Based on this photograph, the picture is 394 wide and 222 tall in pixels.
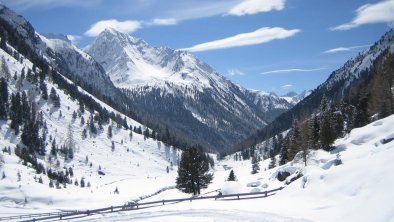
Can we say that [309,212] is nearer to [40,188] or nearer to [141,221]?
[141,221]

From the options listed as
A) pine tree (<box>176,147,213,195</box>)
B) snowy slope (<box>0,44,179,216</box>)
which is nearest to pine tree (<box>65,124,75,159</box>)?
snowy slope (<box>0,44,179,216</box>)

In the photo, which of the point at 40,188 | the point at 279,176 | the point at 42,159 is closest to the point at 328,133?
the point at 279,176

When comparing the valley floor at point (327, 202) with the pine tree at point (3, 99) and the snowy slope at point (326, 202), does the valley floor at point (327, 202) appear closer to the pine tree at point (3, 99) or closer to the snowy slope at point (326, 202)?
the snowy slope at point (326, 202)

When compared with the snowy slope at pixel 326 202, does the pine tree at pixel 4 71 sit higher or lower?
higher

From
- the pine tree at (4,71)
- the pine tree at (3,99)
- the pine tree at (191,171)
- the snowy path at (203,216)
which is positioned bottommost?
the snowy path at (203,216)

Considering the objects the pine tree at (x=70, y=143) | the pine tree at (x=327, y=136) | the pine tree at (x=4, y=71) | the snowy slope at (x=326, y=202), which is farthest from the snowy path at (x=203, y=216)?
the pine tree at (x=4, y=71)

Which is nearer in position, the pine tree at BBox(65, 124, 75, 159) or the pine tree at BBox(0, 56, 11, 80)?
the pine tree at BBox(65, 124, 75, 159)

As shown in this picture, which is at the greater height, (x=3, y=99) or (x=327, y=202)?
(x=3, y=99)

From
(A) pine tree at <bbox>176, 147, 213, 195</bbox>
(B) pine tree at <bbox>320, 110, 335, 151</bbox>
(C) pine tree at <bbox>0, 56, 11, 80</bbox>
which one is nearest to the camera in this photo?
(B) pine tree at <bbox>320, 110, 335, 151</bbox>

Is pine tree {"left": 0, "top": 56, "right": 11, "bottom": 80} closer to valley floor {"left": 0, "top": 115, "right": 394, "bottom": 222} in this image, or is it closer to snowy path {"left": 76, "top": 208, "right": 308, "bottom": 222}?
valley floor {"left": 0, "top": 115, "right": 394, "bottom": 222}

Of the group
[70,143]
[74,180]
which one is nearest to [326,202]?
[74,180]

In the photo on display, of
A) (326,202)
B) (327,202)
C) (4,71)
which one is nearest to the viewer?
(327,202)

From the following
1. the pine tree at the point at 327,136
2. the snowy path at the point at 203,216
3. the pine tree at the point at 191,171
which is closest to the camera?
the snowy path at the point at 203,216

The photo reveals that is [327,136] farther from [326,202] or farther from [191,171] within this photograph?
[326,202]
